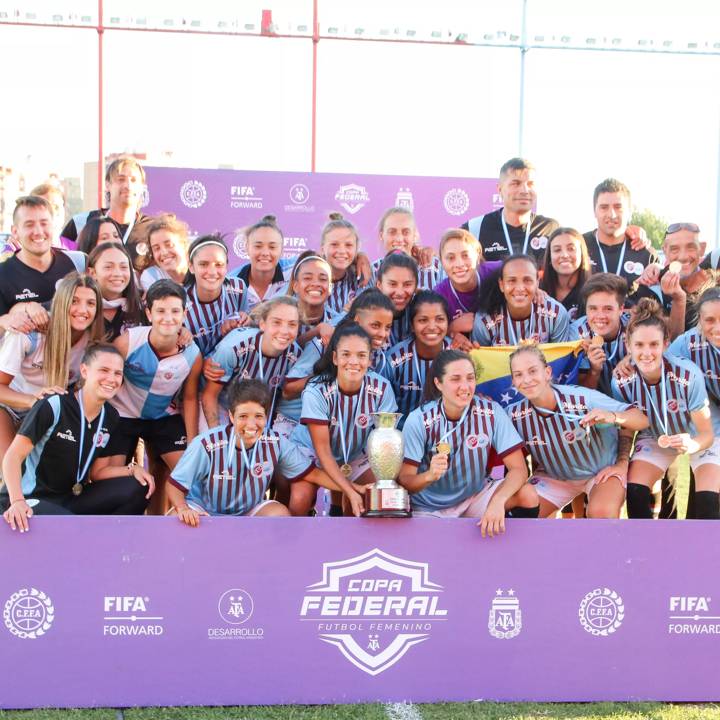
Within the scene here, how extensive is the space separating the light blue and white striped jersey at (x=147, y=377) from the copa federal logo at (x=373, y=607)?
1621 millimetres

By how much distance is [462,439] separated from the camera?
4977 mm

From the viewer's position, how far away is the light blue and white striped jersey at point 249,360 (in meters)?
5.49

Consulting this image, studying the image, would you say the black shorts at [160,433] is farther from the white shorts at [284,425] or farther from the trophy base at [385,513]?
the trophy base at [385,513]

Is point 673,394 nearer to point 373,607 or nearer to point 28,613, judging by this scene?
point 373,607

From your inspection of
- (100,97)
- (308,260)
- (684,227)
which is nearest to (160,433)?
(308,260)

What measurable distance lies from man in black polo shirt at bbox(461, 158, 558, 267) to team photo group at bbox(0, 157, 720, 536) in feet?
1.98

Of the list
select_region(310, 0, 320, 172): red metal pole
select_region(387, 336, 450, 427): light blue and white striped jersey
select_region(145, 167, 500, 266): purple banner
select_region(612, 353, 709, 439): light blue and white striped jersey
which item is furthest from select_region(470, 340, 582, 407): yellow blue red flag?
select_region(310, 0, 320, 172): red metal pole

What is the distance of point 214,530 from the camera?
423cm

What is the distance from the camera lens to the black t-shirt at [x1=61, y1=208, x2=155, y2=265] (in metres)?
6.39

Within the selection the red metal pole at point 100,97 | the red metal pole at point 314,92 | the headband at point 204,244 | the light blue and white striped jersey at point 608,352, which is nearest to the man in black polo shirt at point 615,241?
the light blue and white striped jersey at point 608,352

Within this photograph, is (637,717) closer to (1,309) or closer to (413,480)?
(413,480)

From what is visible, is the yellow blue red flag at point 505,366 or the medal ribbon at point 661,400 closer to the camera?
the medal ribbon at point 661,400

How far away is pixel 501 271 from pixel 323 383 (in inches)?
54.2

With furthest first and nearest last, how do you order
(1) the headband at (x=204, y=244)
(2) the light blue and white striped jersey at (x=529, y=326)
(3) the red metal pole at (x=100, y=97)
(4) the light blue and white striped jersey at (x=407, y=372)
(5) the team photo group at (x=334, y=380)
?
(3) the red metal pole at (x=100, y=97) → (1) the headband at (x=204, y=244) → (2) the light blue and white striped jersey at (x=529, y=326) → (4) the light blue and white striped jersey at (x=407, y=372) → (5) the team photo group at (x=334, y=380)
